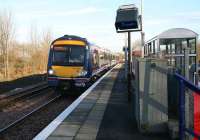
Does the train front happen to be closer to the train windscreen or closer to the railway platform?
the train windscreen

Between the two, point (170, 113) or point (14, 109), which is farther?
point (14, 109)

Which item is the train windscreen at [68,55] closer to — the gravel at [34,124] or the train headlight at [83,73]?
the train headlight at [83,73]

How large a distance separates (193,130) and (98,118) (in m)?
3.90

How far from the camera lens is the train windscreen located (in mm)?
20266

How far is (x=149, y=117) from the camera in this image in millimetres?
8078

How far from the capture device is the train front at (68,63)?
1981cm

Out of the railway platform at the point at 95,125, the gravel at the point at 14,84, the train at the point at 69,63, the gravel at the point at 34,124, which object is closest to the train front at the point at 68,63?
the train at the point at 69,63

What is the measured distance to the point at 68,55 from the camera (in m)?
20.4

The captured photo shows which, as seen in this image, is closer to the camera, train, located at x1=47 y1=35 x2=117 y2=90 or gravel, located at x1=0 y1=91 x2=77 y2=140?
gravel, located at x1=0 y1=91 x2=77 y2=140

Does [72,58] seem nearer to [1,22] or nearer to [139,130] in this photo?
[139,130]

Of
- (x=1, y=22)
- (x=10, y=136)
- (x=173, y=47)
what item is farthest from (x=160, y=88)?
(x=1, y=22)

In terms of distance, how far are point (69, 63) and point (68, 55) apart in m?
0.47

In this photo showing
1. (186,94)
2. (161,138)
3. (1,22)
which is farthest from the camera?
(1,22)

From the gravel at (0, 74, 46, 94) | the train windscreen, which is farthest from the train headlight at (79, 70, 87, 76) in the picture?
the gravel at (0, 74, 46, 94)
